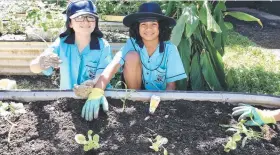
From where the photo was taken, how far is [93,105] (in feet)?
6.22

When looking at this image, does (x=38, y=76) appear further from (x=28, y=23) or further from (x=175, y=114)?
(x=175, y=114)

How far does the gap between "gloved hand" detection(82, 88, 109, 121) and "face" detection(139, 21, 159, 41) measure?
565 millimetres

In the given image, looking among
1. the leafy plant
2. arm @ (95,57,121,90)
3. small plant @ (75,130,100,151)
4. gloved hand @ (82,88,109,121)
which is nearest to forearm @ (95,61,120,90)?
arm @ (95,57,121,90)

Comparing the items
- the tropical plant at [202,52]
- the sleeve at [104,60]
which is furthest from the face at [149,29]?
the tropical plant at [202,52]

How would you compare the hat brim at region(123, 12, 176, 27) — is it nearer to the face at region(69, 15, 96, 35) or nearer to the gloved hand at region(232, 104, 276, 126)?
the face at region(69, 15, 96, 35)

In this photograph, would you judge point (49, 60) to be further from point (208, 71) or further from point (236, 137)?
point (208, 71)

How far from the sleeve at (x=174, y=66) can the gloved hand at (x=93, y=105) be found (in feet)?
2.16

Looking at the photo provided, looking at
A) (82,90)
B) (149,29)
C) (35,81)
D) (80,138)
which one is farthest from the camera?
(35,81)

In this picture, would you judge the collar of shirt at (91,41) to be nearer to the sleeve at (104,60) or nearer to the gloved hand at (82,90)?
the sleeve at (104,60)

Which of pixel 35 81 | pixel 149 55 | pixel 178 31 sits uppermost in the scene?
pixel 178 31

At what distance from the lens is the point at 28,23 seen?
3.84 meters

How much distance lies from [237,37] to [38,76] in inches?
104

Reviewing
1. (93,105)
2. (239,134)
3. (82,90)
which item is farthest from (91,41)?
(239,134)

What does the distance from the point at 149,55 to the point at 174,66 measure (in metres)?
0.17
